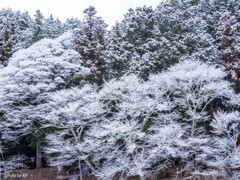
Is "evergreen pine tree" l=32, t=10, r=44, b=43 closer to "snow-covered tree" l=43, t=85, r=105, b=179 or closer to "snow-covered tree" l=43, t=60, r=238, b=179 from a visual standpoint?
"snow-covered tree" l=43, t=60, r=238, b=179

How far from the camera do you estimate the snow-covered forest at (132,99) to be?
1089 centimetres

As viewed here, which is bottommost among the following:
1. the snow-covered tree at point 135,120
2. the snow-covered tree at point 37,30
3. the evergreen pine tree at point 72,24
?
the snow-covered tree at point 135,120

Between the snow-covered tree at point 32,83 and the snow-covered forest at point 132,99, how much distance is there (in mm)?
64

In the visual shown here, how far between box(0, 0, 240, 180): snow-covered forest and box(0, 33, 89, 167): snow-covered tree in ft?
0.21

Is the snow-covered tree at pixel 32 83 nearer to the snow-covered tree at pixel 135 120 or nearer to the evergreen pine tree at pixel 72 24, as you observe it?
the snow-covered tree at pixel 135 120

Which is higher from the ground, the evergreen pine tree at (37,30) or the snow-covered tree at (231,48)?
the evergreen pine tree at (37,30)

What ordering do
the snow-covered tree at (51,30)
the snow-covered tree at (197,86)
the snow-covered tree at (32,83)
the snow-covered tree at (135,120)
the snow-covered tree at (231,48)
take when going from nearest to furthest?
the snow-covered tree at (135,120) < the snow-covered tree at (197,86) < the snow-covered tree at (32,83) < the snow-covered tree at (231,48) < the snow-covered tree at (51,30)

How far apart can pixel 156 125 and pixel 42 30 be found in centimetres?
1874

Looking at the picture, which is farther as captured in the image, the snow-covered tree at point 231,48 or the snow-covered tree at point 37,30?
the snow-covered tree at point 37,30

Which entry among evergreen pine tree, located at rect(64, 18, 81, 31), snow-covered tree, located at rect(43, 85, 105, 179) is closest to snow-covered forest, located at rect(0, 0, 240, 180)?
snow-covered tree, located at rect(43, 85, 105, 179)

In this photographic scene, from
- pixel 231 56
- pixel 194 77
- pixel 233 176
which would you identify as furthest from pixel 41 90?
pixel 231 56

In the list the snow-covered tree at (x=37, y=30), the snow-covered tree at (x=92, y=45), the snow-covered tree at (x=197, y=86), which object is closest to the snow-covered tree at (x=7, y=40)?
the snow-covered tree at (x=37, y=30)

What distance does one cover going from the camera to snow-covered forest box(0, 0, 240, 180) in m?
10.9

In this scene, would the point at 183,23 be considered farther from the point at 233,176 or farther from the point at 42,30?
the point at 42,30
